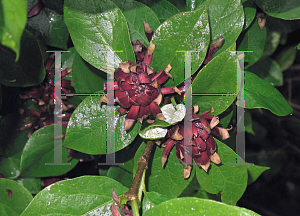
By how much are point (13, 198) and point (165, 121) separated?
0.53 m

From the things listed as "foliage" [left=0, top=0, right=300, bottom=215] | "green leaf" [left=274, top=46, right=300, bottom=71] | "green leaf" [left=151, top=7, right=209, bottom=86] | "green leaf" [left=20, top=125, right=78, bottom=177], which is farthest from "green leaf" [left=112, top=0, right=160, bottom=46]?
"green leaf" [left=274, top=46, right=300, bottom=71]

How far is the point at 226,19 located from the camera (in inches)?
22.9

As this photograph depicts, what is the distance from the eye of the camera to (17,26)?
0.22 m

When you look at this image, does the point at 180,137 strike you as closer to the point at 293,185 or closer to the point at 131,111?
the point at 131,111

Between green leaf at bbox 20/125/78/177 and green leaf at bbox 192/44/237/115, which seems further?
green leaf at bbox 20/125/78/177

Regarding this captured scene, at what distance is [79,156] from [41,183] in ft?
0.67

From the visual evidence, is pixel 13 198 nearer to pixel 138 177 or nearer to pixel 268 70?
pixel 138 177

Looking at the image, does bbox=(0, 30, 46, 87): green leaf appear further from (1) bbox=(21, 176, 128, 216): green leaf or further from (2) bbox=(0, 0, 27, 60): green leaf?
(2) bbox=(0, 0, 27, 60): green leaf

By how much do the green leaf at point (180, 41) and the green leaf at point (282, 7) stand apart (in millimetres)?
257

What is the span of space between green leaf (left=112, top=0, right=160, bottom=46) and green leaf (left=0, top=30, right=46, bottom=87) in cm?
26

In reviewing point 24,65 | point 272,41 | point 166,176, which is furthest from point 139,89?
point 272,41

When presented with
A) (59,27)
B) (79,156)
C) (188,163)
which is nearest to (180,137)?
(188,163)

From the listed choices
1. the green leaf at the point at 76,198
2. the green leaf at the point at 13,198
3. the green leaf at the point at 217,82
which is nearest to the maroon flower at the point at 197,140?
→ the green leaf at the point at 217,82

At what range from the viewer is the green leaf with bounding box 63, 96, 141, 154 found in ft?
1.88
